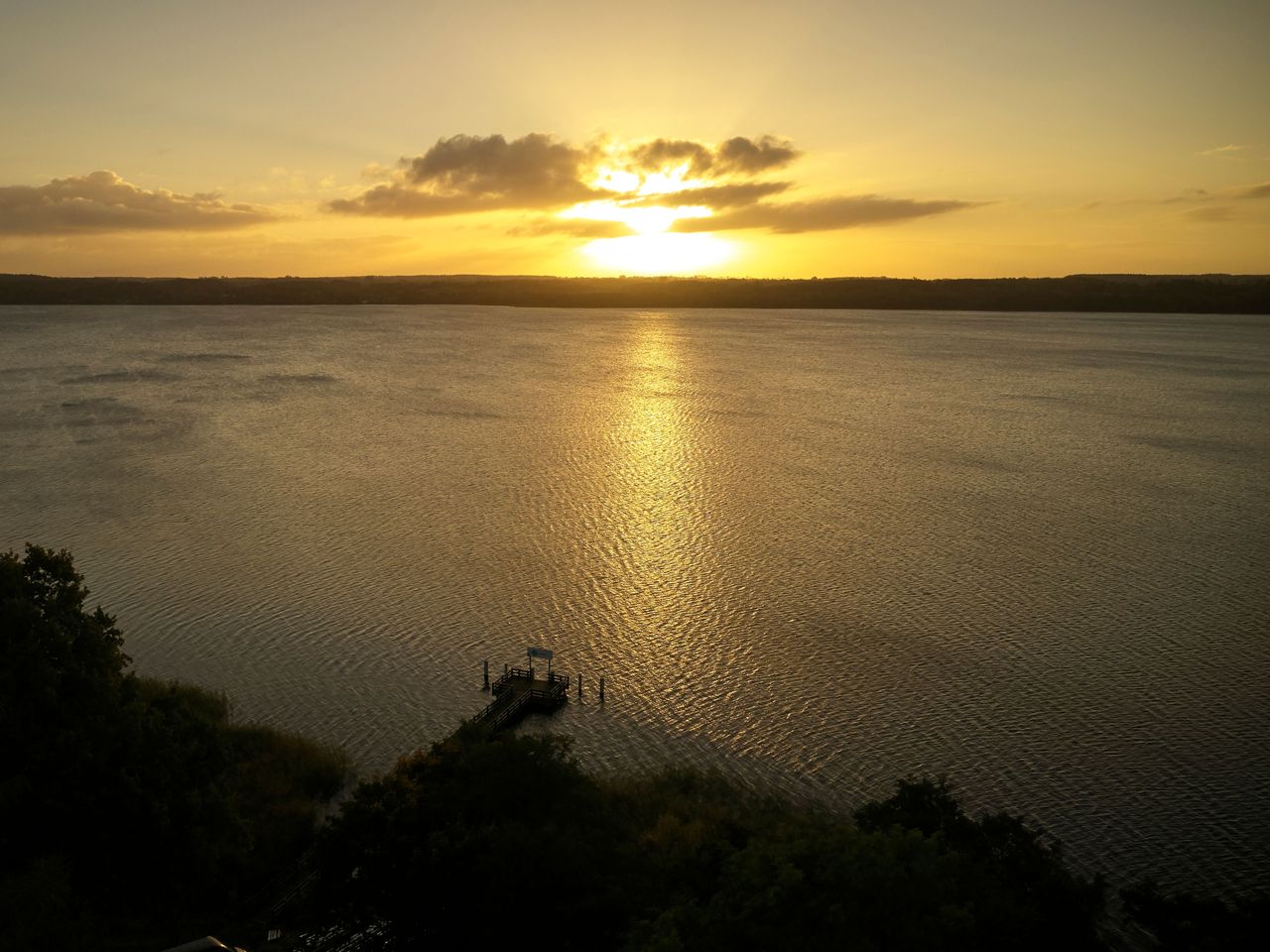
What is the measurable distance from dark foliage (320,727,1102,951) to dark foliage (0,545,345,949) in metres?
3.11

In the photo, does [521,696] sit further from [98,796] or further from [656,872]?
[98,796]

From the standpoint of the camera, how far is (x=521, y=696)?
2814cm

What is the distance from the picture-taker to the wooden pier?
27.1 meters

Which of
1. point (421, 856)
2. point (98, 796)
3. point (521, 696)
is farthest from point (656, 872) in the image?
point (521, 696)

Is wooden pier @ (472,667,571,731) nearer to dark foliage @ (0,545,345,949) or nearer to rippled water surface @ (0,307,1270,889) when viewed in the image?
rippled water surface @ (0,307,1270,889)

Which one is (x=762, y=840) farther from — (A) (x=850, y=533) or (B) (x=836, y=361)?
(B) (x=836, y=361)

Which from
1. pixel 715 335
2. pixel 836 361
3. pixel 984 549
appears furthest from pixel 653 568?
pixel 715 335

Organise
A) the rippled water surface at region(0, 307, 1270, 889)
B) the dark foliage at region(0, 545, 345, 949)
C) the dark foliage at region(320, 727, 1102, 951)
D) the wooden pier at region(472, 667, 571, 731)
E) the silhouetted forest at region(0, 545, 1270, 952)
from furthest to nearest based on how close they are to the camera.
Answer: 1. the wooden pier at region(472, 667, 571, 731)
2. the rippled water surface at region(0, 307, 1270, 889)
3. the dark foliage at region(0, 545, 345, 949)
4. the silhouetted forest at region(0, 545, 1270, 952)
5. the dark foliage at region(320, 727, 1102, 951)

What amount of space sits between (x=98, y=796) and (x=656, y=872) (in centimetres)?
1103

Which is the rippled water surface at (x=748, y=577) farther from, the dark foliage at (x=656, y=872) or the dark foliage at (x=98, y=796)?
the dark foliage at (x=98, y=796)

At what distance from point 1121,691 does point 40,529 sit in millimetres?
47292

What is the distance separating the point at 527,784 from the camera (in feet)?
58.3

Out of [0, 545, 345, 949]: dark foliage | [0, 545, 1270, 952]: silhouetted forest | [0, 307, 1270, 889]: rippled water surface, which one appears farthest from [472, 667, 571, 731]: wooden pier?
[0, 545, 345, 949]: dark foliage

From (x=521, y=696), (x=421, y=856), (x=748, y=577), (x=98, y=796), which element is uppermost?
(x=98, y=796)
